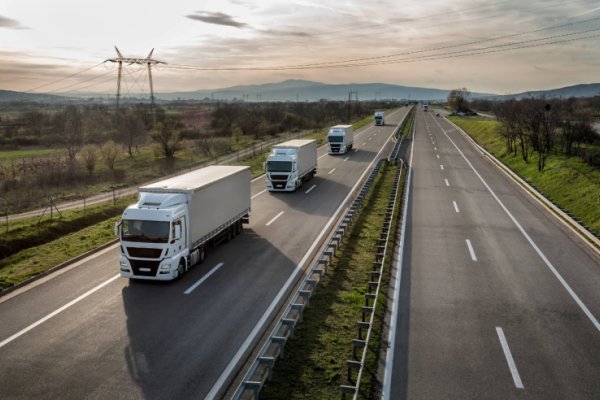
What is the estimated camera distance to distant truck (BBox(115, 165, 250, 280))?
53.7 ft

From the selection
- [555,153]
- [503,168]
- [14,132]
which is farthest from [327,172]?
[14,132]

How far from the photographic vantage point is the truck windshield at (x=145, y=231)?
16.3 meters

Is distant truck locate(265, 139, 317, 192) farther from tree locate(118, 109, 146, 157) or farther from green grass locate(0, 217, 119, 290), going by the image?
tree locate(118, 109, 146, 157)

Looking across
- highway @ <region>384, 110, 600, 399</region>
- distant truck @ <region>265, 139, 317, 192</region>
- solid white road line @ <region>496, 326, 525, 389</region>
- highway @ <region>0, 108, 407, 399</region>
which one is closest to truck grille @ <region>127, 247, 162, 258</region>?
highway @ <region>0, 108, 407, 399</region>

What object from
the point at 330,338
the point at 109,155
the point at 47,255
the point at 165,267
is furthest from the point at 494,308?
the point at 109,155

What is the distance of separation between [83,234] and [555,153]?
132 ft

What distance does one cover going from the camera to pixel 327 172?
139ft

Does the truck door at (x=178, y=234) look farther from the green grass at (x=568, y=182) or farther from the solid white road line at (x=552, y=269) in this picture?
the green grass at (x=568, y=182)

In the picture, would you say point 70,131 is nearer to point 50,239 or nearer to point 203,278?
point 50,239

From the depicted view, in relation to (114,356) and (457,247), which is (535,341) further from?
(114,356)

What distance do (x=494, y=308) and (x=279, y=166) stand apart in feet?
67.7

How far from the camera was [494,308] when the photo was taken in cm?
1487

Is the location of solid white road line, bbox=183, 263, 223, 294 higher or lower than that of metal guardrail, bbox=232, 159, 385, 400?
Result: lower

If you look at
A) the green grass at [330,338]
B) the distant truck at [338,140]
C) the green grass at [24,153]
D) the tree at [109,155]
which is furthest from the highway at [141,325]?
Answer: the green grass at [24,153]
